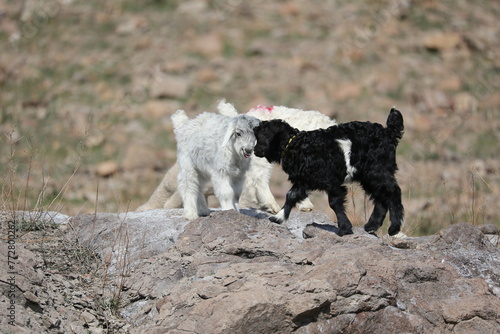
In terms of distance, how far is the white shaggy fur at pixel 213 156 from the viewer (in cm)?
845

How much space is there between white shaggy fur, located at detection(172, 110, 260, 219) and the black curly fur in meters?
0.36

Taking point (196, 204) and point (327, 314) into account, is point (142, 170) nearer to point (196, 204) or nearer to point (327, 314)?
point (196, 204)

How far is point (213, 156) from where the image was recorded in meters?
8.65

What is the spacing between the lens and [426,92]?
23703 millimetres

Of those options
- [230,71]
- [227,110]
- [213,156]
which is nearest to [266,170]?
[227,110]

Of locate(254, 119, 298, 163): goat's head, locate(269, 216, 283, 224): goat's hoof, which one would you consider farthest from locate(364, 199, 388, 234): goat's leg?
locate(254, 119, 298, 163): goat's head

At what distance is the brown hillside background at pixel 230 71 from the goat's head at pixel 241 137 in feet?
40.0

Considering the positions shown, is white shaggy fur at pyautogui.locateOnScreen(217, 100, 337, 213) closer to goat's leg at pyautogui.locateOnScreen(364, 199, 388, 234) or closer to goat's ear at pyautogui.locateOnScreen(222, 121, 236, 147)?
goat's ear at pyautogui.locateOnScreen(222, 121, 236, 147)

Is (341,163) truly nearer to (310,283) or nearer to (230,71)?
(310,283)

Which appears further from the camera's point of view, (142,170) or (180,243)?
(142,170)

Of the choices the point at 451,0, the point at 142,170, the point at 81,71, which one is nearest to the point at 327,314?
the point at 142,170

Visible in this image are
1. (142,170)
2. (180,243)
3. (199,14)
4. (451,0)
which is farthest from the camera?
(451,0)

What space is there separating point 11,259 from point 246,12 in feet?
64.8

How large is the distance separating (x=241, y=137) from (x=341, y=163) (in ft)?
3.88
